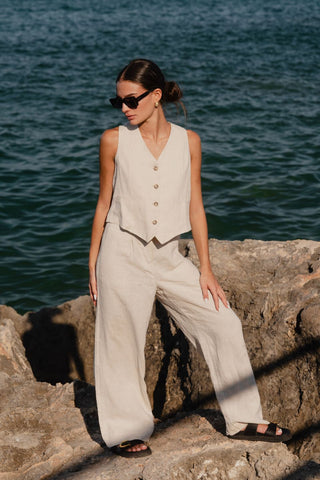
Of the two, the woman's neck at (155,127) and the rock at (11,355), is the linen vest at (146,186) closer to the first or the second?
the woman's neck at (155,127)

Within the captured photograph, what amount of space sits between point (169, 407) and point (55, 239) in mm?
5114

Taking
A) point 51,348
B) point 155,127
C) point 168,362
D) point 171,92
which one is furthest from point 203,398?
point 51,348

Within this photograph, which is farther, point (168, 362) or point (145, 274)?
point (168, 362)

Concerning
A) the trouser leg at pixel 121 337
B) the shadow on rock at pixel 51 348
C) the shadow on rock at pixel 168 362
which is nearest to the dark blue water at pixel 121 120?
the shadow on rock at pixel 51 348

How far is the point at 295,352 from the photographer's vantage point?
163 inches

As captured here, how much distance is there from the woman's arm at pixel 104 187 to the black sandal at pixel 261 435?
3.54 feet

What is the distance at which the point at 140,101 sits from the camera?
3.45m

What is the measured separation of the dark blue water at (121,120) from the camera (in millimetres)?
9453

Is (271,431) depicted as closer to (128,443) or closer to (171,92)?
(128,443)

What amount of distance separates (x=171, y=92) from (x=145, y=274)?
97 cm

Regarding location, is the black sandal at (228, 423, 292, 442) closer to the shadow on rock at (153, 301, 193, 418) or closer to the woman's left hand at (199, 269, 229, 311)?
the woman's left hand at (199, 269, 229, 311)

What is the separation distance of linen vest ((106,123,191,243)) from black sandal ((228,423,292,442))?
3.66 ft

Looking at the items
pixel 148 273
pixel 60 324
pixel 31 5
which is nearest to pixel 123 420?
pixel 148 273

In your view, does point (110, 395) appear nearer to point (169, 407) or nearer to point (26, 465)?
point (26, 465)
